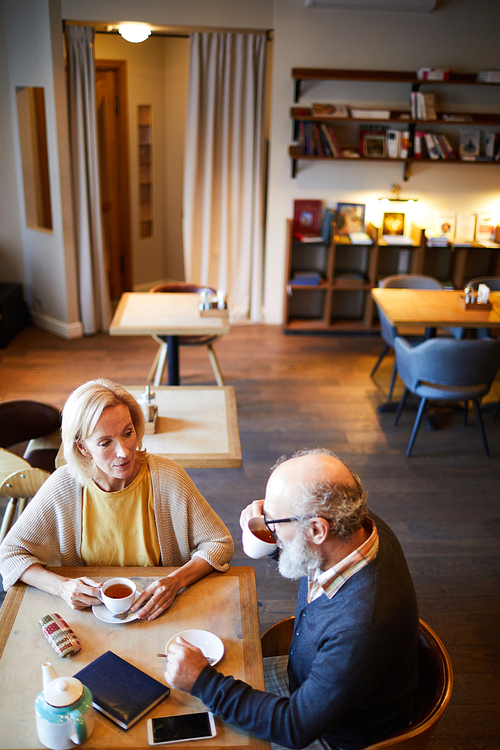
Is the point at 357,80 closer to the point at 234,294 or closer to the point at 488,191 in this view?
the point at 488,191

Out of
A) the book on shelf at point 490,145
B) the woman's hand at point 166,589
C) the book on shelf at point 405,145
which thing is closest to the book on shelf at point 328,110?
the book on shelf at point 405,145

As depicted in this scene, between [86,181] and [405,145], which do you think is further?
[405,145]

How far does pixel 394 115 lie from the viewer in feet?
19.0

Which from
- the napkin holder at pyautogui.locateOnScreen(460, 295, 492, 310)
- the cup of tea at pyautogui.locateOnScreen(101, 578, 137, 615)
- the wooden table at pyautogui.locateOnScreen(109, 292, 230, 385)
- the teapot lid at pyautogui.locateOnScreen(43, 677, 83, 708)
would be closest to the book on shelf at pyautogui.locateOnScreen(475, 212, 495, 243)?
the napkin holder at pyautogui.locateOnScreen(460, 295, 492, 310)

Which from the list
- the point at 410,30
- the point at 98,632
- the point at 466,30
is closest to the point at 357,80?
the point at 410,30

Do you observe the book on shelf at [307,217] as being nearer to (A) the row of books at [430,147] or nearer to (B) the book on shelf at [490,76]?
(A) the row of books at [430,147]

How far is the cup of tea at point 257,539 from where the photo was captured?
4.91 feet

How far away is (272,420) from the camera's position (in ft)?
14.6

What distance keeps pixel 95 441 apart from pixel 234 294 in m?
4.73

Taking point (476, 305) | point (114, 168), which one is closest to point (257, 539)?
point (476, 305)

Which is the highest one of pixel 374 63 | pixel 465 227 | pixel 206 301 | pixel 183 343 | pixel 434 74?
pixel 374 63

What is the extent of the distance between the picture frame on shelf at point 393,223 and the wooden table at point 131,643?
4962mm

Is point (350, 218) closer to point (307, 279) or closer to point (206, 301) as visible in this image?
point (307, 279)

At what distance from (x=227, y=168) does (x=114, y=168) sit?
1.60 meters
